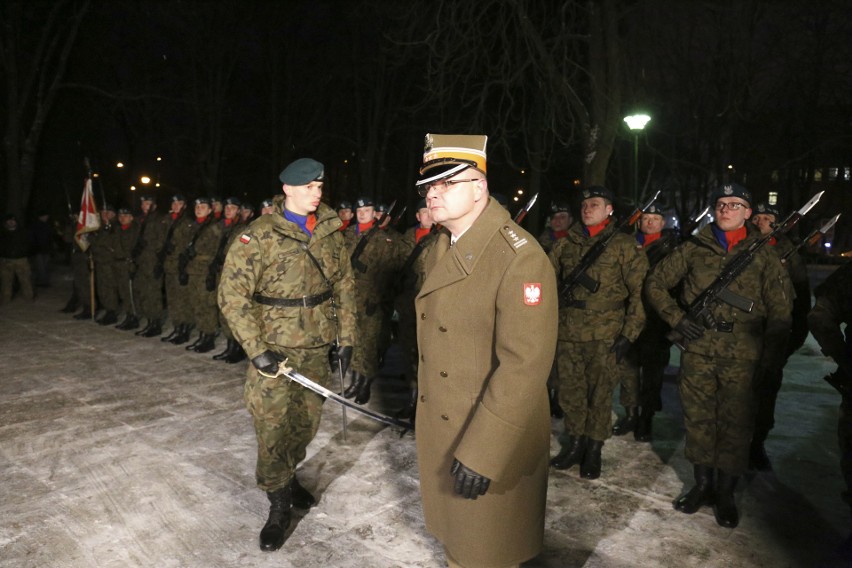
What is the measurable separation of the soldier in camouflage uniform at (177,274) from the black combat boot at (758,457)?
25.8ft

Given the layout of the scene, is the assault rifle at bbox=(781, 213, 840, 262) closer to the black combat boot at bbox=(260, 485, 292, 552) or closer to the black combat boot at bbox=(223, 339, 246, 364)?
the black combat boot at bbox=(260, 485, 292, 552)

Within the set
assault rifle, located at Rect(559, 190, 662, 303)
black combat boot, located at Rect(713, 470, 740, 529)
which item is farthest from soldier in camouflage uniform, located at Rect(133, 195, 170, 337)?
black combat boot, located at Rect(713, 470, 740, 529)

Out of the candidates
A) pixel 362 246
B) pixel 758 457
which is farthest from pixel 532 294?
pixel 362 246

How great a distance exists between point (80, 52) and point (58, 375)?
18.6 m

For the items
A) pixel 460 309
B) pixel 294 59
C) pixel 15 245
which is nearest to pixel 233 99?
pixel 294 59

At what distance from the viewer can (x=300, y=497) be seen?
421cm

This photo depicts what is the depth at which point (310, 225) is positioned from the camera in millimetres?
4195

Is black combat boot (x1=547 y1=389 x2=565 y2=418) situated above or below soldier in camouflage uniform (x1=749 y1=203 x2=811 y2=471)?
below

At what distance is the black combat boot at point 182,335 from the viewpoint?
9.61 metres

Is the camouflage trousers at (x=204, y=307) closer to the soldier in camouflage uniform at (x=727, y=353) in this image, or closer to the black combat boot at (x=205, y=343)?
the black combat boot at (x=205, y=343)

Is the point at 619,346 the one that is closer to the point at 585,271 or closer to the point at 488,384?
the point at 585,271

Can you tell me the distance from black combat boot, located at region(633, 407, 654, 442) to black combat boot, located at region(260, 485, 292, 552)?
335 cm

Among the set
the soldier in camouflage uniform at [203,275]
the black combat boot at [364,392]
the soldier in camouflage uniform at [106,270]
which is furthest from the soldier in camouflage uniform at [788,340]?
the soldier in camouflage uniform at [106,270]

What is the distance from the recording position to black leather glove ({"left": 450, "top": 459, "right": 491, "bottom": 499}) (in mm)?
2330
